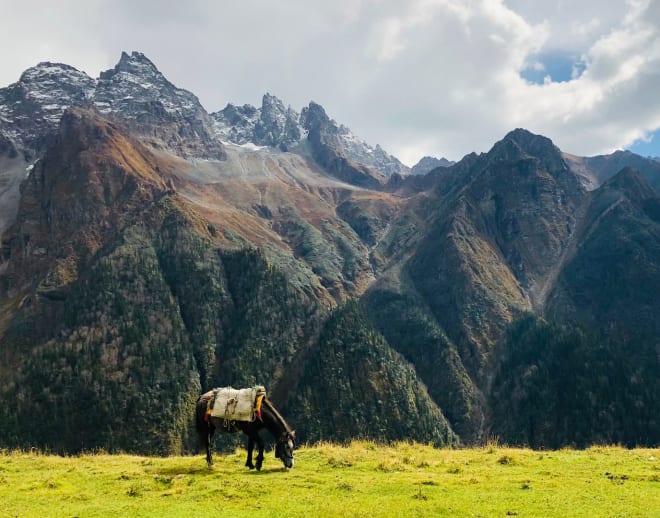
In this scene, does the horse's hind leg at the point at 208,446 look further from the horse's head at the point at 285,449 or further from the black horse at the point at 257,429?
the horse's head at the point at 285,449

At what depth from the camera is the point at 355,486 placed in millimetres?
18688

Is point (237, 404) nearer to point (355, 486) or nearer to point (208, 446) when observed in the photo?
point (208, 446)

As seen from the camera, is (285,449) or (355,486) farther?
(285,449)

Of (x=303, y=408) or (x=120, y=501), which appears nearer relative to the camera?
(x=120, y=501)

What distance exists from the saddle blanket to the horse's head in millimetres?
1765

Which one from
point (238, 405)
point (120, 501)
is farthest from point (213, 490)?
point (238, 405)

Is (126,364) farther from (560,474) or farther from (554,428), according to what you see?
(560,474)

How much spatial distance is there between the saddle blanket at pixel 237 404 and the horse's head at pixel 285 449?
1.77 meters

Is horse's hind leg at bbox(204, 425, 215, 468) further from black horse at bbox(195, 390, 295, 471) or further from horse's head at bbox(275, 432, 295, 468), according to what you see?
horse's head at bbox(275, 432, 295, 468)

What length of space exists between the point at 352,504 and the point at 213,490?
571 centimetres

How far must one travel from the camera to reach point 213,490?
1858 centimetres

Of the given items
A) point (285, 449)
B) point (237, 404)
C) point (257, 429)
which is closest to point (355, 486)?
point (285, 449)

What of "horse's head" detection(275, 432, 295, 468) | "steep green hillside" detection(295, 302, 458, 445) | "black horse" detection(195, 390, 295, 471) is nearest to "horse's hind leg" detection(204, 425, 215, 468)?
"black horse" detection(195, 390, 295, 471)

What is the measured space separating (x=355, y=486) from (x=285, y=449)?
219 inches
